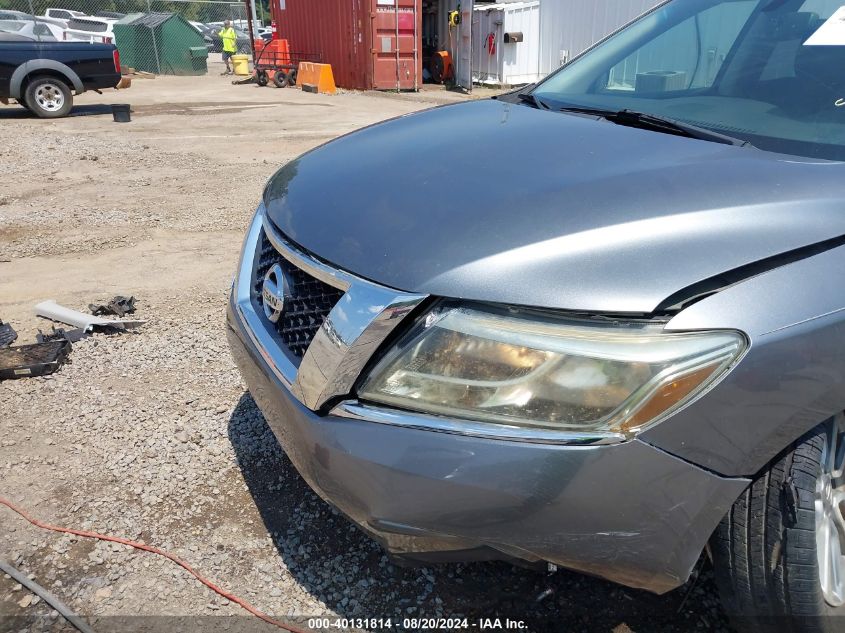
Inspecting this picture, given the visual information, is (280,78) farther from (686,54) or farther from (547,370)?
(547,370)

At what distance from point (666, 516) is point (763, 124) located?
1335 millimetres

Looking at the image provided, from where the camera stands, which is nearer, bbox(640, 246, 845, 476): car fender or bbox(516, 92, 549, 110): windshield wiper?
bbox(640, 246, 845, 476): car fender

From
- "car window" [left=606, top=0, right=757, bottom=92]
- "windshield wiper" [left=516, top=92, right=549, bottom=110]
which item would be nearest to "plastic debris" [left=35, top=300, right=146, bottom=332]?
"windshield wiper" [left=516, top=92, right=549, bottom=110]

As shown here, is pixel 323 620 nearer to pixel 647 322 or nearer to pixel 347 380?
pixel 347 380

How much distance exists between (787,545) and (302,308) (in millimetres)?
1327

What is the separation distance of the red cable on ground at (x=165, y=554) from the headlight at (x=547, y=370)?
0.92 m

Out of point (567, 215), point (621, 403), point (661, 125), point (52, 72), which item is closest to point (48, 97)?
point (52, 72)

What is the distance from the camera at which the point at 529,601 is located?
205cm

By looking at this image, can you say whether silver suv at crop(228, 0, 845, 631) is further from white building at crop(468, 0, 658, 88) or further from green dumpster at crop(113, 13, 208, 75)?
green dumpster at crop(113, 13, 208, 75)

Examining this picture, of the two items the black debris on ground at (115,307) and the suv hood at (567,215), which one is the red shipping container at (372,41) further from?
the suv hood at (567,215)

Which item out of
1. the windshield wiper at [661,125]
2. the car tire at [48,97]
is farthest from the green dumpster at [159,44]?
the windshield wiper at [661,125]

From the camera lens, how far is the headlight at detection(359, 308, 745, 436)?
4.49ft

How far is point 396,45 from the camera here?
18.8 meters

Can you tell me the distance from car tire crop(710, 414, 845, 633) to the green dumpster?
2776 cm
